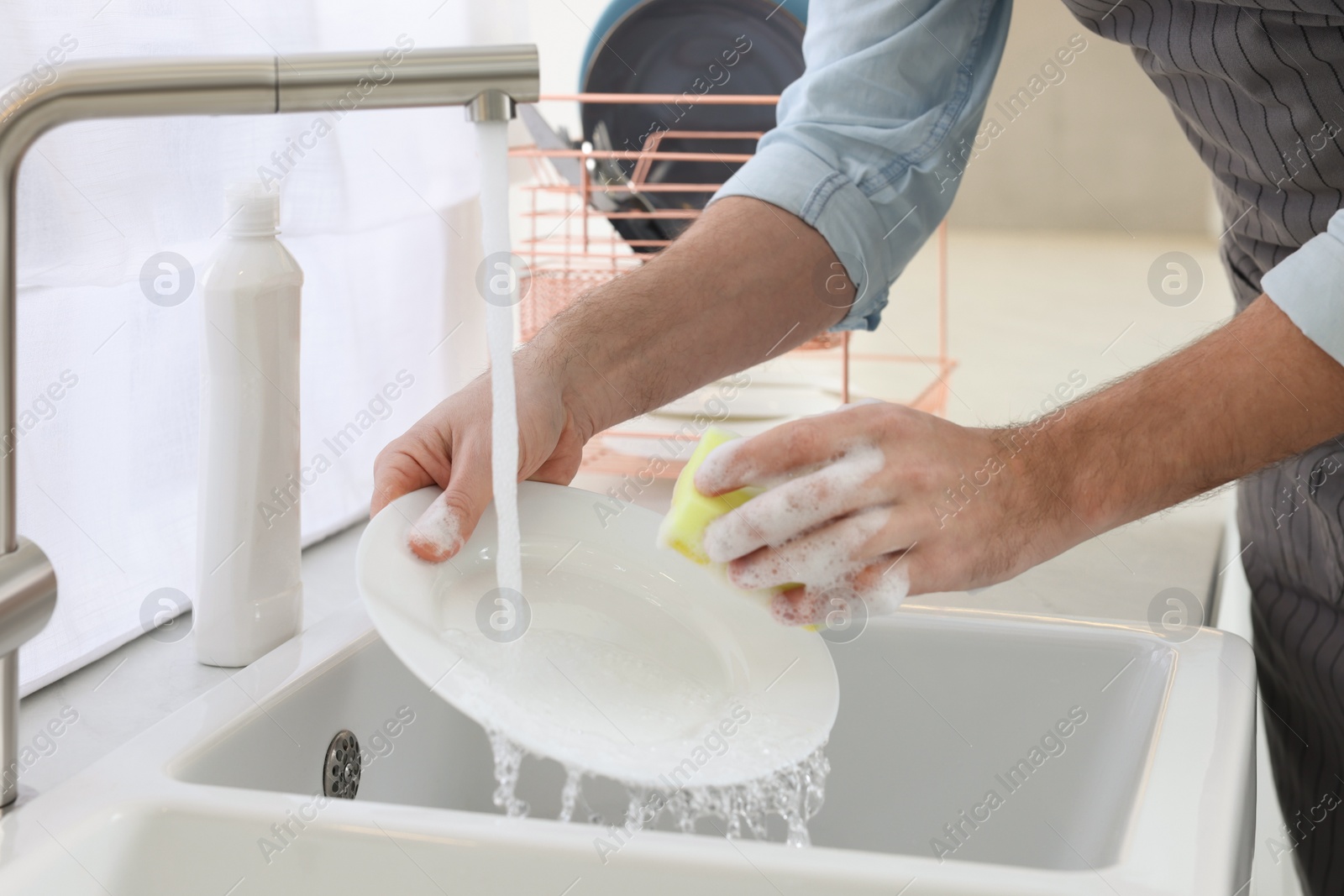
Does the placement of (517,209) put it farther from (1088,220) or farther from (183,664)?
(1088,220)

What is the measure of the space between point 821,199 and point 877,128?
0.27ft

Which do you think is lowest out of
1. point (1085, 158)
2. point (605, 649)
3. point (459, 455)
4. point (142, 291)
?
point (605, 649)

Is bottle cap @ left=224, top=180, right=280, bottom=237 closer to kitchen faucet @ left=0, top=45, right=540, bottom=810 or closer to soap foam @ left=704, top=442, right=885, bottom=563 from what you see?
kitchen faucet @ left=0, top=45, right=540, bottom=810

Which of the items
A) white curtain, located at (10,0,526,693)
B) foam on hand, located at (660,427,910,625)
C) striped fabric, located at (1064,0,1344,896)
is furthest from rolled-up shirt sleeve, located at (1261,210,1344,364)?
white curtain, located at (10,0,526,693)

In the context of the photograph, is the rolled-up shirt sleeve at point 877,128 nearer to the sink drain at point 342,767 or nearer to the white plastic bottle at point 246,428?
the white plastic bottle at point 246,428

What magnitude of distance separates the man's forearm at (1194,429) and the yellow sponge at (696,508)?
0.14m

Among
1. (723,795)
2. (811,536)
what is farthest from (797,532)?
(723,795)

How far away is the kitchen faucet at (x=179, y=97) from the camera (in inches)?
17.3

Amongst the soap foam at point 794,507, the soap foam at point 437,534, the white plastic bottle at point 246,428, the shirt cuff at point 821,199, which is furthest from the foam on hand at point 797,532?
the shirt cuff at point 821,199

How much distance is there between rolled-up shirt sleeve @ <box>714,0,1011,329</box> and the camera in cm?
88

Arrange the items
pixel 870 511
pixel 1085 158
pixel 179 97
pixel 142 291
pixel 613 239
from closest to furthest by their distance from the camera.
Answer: pixel 179 97 → pixel 870 511 → pixel 142 291 → pixel 613 239 → pixel 1085 158

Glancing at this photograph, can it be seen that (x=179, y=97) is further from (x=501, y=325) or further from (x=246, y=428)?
(x=246, y=428)

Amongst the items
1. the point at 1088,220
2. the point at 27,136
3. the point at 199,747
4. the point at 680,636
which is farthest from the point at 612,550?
the point at 1088,220

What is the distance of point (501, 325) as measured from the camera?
52 cm
